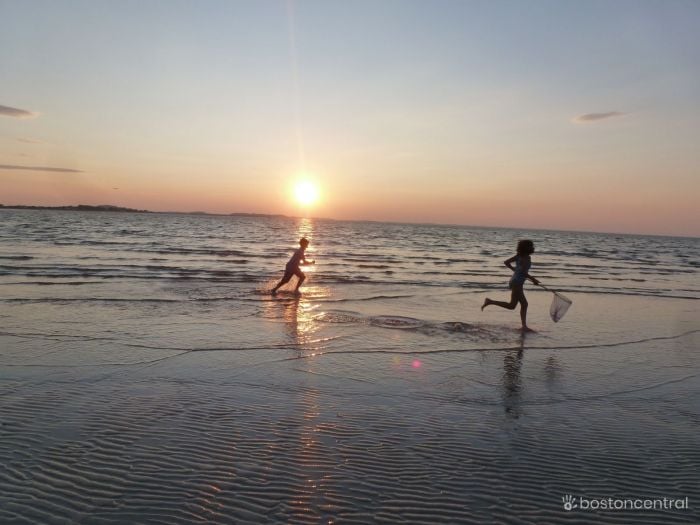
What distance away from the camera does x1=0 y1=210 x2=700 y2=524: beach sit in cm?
392

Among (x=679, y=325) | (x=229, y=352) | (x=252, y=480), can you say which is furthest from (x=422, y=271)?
(x=252, y=480)

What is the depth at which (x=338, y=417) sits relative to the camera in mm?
5633

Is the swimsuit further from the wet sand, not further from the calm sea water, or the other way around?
the wet sand

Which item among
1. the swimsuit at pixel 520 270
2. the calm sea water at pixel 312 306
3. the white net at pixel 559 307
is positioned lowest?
the calm sea water at pixel 312 306

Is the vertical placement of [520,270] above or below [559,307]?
above

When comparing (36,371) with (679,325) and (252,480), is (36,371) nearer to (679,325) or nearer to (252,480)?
(252,480)

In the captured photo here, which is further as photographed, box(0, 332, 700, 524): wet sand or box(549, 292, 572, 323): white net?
box(549, 292, 572, 323): white net

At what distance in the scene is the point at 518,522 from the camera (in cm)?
371

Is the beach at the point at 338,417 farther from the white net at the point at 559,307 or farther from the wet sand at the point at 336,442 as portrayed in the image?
the white net at the point at 559,307

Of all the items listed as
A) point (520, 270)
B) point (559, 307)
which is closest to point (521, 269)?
point (520, 270)

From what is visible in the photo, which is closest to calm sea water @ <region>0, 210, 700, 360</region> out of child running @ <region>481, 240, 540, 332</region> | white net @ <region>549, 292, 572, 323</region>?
white net @ <region>549, 292, 572, 323</region>

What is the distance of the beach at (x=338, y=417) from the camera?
3920 millimetres

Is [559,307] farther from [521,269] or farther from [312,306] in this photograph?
[312,306]

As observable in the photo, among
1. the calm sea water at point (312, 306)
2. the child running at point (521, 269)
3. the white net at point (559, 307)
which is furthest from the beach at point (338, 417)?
the child running at point (521, 269)
